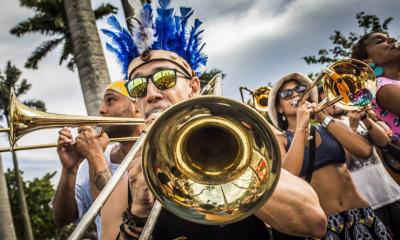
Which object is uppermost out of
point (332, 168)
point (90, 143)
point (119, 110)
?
point (119, 110)

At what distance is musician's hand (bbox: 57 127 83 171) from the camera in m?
2.46

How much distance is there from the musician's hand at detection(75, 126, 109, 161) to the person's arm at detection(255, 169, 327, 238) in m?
1.57

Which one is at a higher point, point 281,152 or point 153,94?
point 153,94

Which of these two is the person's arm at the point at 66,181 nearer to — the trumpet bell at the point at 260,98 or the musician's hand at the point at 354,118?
the musician's hand at the point at 354,118

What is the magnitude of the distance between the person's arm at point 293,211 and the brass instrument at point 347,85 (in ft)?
6.12

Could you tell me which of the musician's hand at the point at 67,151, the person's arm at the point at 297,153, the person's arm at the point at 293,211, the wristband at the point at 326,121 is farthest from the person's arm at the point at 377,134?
the musician's hand at the point at 67,151

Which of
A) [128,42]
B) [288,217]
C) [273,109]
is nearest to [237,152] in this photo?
[288,217]

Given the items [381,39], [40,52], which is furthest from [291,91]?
[40,52]

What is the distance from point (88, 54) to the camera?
527 cm

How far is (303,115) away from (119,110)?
1705 mm

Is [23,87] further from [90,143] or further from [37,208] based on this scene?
[90,143]

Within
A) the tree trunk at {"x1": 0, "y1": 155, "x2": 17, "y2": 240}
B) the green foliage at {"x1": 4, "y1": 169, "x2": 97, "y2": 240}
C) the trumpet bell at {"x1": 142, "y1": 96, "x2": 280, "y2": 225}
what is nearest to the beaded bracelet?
the trumpet bell at {"x1": 142, "y1": 96, "x2": 280, "y2": 225}

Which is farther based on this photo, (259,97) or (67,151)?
(259,97)

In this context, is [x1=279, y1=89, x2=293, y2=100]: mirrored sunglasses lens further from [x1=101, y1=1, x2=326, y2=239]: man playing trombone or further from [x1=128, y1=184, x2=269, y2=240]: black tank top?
[x1=128, y1=184, x2=269, y2=240]: black tank top
